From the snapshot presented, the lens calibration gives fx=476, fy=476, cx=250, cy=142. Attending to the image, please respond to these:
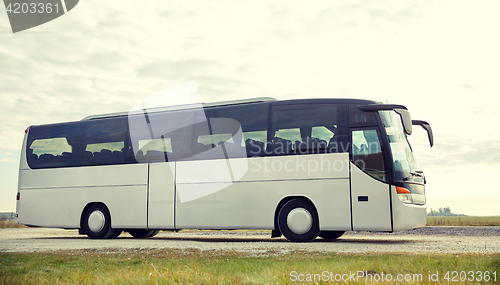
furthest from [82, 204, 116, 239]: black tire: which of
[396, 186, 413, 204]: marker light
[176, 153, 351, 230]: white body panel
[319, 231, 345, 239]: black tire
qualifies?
[396, 186, 413, 204]: marker light

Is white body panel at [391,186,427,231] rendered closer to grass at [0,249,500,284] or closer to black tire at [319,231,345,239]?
black tire at [319,231,345,239]

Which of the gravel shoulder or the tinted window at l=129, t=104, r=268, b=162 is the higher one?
the tinted window at l=129, t=104, r=268, b=162

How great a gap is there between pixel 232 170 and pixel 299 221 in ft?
7.45

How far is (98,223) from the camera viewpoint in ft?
49.4

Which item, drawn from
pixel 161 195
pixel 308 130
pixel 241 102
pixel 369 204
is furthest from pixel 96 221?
pixel 369 204

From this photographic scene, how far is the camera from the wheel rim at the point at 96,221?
15.0 metres

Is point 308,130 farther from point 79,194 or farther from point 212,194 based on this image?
point 79,194

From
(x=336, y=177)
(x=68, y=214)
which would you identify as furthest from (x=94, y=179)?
(x=336, y=177)

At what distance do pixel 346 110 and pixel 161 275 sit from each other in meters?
7.53

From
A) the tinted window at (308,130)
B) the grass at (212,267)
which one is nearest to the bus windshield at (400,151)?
the tinted window at (308,130)

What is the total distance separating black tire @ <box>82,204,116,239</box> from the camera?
1505 centimetres

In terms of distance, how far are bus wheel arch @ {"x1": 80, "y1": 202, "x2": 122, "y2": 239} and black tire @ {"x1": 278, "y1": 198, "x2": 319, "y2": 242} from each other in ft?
19.8

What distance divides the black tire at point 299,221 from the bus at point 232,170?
0.08 ft

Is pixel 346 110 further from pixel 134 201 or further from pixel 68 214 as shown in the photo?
pixel 68 214
